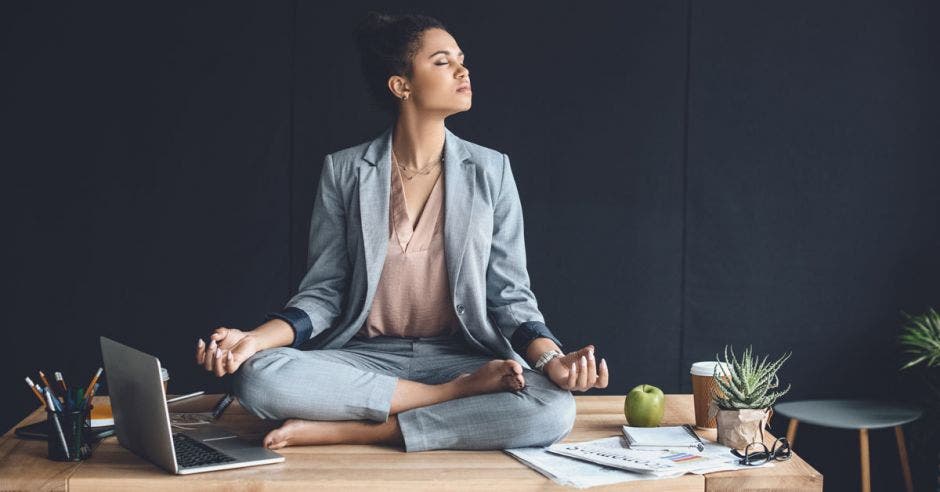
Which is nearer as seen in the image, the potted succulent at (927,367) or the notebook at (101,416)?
the notebook at (101,416)

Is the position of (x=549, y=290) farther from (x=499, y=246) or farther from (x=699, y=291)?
A: (x=499, y=246)

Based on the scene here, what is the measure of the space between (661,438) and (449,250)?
2.90 ft

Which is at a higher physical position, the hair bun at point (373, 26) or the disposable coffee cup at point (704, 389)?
the hair bun at point (373, 26)

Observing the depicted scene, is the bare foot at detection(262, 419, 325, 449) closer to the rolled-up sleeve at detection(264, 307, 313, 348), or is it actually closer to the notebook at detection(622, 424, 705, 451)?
the rolled-up sleeve at detection(264, 307, 313, 348)

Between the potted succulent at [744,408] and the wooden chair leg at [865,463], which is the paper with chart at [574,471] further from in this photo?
the wooden chair leg at [865,463]

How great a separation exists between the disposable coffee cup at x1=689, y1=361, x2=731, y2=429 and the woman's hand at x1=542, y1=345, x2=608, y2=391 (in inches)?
13.2

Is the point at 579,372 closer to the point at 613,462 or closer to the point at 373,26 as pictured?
the point at 613,462

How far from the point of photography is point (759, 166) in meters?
3.92

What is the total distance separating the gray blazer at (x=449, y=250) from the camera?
285 centimetres

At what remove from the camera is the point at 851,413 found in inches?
136

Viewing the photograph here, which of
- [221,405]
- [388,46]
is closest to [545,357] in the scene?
[221,405]

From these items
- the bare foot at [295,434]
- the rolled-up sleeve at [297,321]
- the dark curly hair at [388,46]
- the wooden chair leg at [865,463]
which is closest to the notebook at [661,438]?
the bare foot at [295,434]

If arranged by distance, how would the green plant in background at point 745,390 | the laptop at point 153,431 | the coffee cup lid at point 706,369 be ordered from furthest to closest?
the coffee cup lid at point 706,369
the green plant in background at point 745,390
the laptop at point 153,431

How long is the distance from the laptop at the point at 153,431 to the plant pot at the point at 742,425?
1.15m
